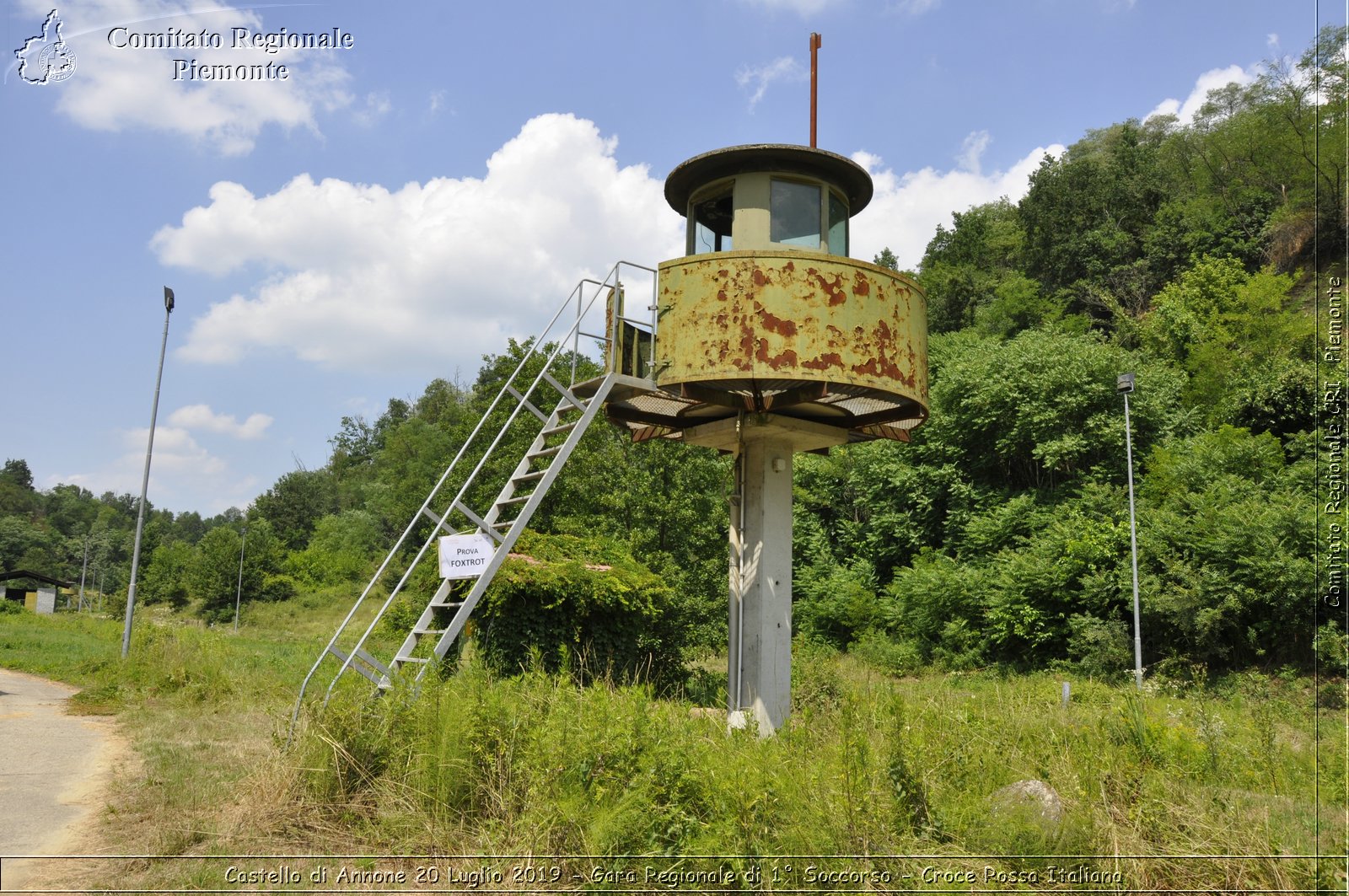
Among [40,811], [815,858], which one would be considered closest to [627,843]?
[815,858]

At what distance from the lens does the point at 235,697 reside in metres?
16.3

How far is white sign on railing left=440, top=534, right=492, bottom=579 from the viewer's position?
11.0 meters

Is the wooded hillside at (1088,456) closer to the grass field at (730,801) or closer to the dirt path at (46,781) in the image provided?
the grass field at (730,801)

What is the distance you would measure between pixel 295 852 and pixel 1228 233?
183 feet

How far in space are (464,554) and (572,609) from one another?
20.6 feet

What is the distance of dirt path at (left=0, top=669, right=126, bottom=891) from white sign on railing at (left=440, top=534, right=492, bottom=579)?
162 inches

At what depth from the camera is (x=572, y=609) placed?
17047 mm

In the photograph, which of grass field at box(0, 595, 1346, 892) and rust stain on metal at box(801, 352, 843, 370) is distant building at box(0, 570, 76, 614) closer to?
grass field at box(0, 595, 1346, 892)

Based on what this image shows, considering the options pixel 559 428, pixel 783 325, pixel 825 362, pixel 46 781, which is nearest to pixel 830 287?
pixel 783 325

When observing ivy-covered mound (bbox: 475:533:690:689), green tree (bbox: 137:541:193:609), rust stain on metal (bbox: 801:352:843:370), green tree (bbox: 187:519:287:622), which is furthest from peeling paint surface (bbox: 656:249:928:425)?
green tree (bbox: 137:541:193:609)

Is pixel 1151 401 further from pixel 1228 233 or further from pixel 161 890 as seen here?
pixel 161 890

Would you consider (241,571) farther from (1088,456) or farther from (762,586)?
(762,586)

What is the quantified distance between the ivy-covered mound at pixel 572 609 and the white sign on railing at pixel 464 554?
160 inches

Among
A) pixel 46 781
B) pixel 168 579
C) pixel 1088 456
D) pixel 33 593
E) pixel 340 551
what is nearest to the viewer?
pixel 46 781
